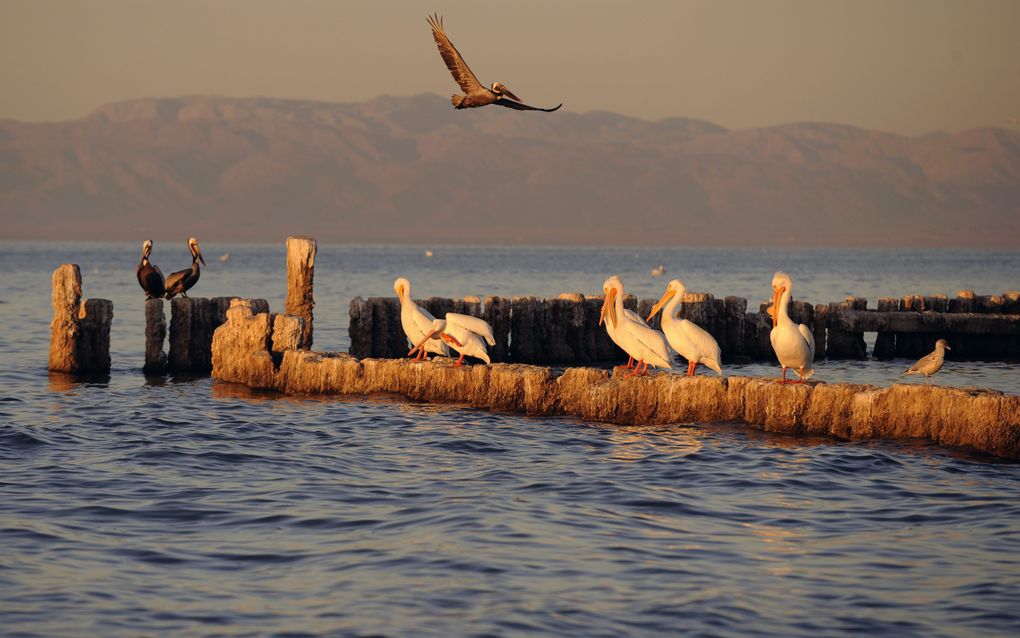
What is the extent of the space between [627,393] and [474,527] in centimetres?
491

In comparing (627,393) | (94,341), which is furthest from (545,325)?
(627,393)

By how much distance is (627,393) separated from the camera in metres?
14.8

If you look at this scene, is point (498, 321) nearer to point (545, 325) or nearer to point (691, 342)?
point (545, 325)

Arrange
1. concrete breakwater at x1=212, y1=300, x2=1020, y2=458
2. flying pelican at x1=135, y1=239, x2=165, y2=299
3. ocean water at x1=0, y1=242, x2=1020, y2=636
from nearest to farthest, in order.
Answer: ocean water at x1=0, y1=242, x2=1020, y2=636 < concrete breakwater at x1=212, y1=300, x2=1020, y2=458 < flying pelican at x1=135, y1=239, x2=165, y2=299

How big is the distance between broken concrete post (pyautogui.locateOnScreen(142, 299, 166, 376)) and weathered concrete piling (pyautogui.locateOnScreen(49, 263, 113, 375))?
637 mm

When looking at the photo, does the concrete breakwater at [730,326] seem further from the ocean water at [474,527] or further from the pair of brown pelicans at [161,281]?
the ocean water at [474,527]

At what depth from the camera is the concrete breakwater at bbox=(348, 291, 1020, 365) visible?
69.4 ft

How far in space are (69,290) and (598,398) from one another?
29.8 ft

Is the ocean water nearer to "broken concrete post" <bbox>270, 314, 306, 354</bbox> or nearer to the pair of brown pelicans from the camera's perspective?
"broken concrete post" <bbox>270, 314, 306, 354</bbox>

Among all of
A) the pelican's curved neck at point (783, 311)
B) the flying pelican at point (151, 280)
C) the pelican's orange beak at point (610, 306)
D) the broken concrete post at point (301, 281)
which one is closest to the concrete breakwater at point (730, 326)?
the broken concrete post at point (301, 281)

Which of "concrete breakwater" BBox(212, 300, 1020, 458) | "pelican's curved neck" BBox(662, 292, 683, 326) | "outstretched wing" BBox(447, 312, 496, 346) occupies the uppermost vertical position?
"pelican's curved neck" BBox(662, 292, 683, 326)

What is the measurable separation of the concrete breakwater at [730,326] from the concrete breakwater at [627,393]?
102 inches

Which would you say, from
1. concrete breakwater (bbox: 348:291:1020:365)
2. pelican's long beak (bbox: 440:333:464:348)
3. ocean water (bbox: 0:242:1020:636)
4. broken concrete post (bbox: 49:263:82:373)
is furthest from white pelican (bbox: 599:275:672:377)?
broken concrete post (bbox: 49:263:82:373)

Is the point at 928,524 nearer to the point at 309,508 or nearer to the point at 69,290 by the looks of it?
the point at 309,508
